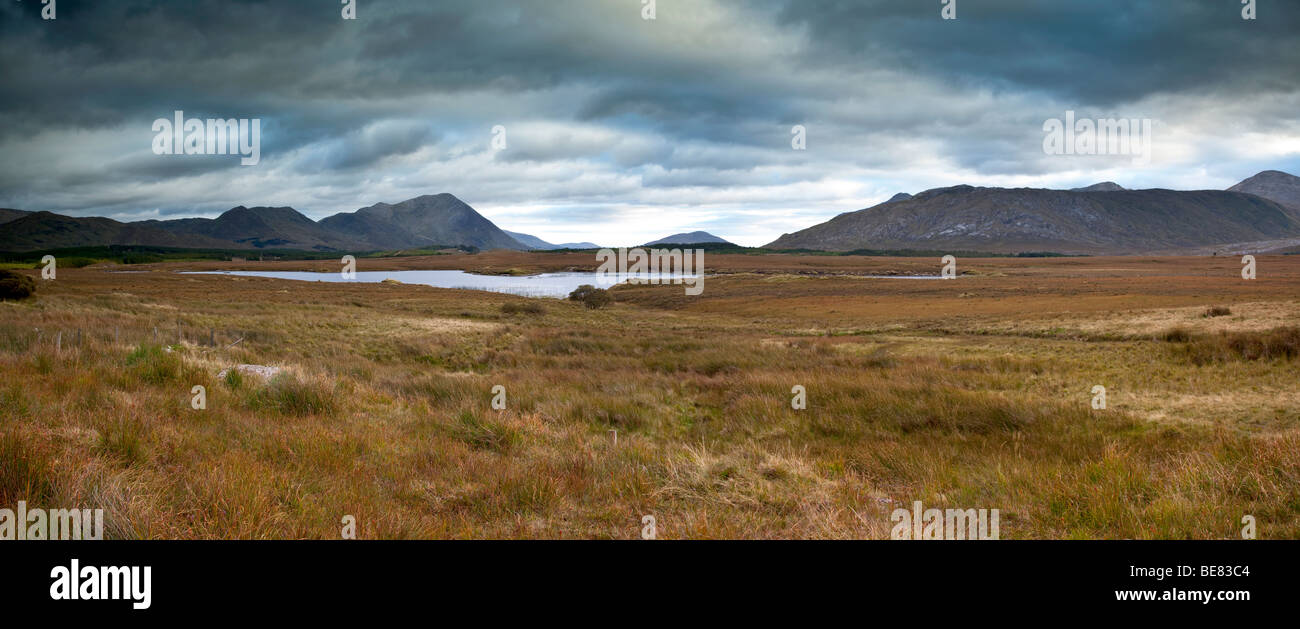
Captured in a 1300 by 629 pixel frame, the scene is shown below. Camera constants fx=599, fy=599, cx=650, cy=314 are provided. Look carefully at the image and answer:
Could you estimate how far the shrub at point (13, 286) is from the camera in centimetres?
3575

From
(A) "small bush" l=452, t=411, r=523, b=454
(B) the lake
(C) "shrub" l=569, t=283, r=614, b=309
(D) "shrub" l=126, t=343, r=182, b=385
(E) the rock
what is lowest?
(A) "small bush" l=452, t=411, r=523, b=454

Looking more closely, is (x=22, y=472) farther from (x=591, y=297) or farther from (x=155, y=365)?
(x=591, y=297)

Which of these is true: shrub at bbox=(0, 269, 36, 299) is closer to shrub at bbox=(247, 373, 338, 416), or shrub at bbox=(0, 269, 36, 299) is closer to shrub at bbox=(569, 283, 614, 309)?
shrub at bbox=(247, 373, 338, 416)

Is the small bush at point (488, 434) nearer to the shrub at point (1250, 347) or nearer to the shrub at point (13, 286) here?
Answer: the shrub at point (1250, 347)

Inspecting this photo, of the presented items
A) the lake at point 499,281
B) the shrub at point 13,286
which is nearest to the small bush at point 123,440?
the shrub at point 13,286

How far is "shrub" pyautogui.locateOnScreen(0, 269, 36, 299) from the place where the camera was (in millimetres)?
35750
